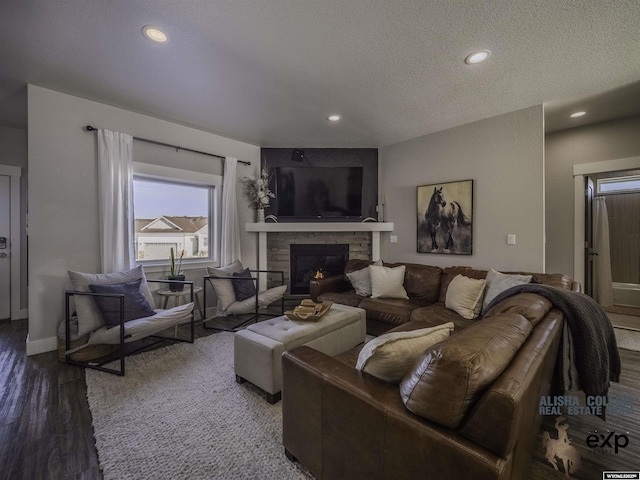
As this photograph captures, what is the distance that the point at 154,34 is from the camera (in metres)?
2.00

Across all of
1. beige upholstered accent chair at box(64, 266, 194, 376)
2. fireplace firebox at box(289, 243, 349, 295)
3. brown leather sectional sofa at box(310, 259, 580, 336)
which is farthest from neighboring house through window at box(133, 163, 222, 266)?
brown leather sectional sofa at box(310, 259, 580, 336)

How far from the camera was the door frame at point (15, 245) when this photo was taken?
12.4 ft

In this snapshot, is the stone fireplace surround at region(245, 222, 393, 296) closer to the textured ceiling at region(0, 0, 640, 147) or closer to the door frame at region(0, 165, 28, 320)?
the textured ceiling at region(0, 0, 640, 147)

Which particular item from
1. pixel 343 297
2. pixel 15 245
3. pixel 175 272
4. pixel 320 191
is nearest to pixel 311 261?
pixel 320 191

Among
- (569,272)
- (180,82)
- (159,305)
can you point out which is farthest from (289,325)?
(569,272)

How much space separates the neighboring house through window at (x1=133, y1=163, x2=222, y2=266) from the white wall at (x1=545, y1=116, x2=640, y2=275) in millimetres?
5002

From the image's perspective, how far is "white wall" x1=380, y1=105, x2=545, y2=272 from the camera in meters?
3.17

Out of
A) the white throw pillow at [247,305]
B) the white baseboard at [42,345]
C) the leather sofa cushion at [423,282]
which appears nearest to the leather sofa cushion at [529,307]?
the leather sofa cushion at [423,282]

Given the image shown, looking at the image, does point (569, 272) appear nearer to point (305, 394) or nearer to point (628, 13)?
point (628, 13)

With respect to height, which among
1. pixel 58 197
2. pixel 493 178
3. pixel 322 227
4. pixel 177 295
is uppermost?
pixel 493 178

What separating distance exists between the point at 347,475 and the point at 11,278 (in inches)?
204

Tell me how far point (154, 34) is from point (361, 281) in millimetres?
3105

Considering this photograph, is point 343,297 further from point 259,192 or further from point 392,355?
point 392,355

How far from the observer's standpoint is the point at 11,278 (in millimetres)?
3797
